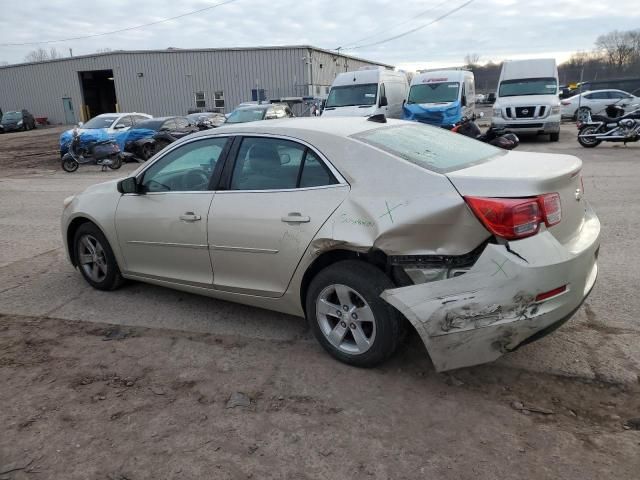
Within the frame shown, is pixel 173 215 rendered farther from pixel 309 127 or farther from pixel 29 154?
pixel 29 154

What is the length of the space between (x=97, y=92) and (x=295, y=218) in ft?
165

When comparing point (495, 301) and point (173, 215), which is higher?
point (173, 215)

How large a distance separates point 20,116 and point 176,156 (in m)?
40.5

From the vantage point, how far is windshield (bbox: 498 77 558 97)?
18.4 m

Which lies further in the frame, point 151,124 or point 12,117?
point 12,117

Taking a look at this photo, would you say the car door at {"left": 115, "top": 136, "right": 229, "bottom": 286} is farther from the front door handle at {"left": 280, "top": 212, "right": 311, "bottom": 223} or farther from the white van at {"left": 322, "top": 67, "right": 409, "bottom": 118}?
the white van at {"left": 322, "top": 67, "right": 409, "bottom": 118}

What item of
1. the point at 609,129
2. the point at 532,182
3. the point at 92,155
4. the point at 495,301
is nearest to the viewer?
the point at 495,301

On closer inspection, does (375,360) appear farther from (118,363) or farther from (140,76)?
(140,76)

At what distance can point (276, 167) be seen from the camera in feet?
12.5

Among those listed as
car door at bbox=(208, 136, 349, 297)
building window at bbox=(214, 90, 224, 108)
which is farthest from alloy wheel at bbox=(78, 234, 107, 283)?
building window at bbox=(214, 90, 224, 108)

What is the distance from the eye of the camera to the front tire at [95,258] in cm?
497

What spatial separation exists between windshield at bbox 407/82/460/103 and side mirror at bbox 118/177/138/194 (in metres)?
15.8

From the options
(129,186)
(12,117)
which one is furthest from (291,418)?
(12,117)

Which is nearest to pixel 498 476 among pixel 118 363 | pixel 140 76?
pixel 118 363
